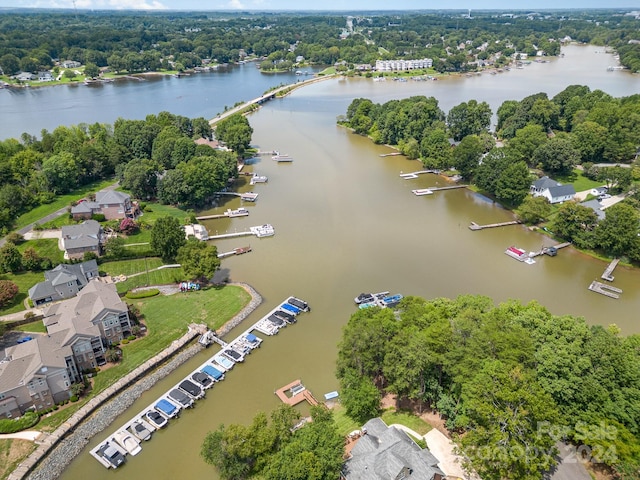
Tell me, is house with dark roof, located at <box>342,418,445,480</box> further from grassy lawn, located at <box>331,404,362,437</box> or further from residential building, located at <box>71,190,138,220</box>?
residential building, located at <box>71,190,138,220</box>

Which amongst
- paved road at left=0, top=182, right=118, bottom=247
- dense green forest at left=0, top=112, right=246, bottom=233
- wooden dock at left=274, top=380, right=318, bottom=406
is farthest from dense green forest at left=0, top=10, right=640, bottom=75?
wooden dock at left=274, top=380, right=318, bottom=406

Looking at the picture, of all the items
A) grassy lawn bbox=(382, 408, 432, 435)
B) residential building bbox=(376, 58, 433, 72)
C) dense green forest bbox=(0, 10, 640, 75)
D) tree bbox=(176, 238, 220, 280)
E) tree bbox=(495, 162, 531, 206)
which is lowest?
grassy lawn bbox=(382, 408, 432, 435)

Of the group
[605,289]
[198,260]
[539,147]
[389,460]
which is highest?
[539,147]

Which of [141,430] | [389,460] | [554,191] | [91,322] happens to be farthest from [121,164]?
[554,191]

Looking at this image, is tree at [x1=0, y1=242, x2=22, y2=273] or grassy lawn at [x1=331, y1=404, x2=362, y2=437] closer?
grassy lawn at [x1=331, y1=404, x2=362, y2=437]

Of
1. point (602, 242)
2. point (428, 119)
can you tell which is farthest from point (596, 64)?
point (602, 242)

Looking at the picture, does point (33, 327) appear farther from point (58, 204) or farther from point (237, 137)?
point (237, 137)

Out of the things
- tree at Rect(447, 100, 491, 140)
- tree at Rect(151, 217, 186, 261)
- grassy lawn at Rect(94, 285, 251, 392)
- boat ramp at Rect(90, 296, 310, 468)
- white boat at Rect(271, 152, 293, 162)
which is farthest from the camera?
tree at Rect(447, 100, 491, 140)
